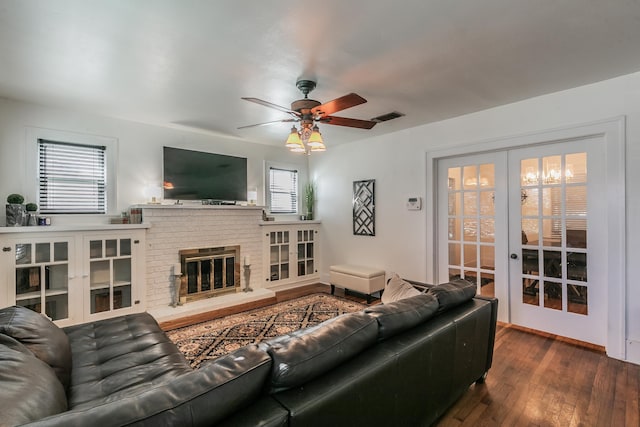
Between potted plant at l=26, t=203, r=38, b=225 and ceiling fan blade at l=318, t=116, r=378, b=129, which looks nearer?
ceiling fan blade at l=318, t=116, r=378, b=129

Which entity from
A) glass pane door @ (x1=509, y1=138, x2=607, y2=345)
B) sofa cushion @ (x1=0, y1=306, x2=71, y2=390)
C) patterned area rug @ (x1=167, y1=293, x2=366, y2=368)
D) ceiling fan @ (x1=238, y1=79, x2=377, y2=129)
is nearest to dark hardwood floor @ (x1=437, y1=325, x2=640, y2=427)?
glass pane door @ (x1=509, y1=138, x2=607, y2=345)

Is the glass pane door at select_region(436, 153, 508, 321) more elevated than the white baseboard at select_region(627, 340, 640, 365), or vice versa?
the glass pane door at select_region(436, 153, 508, 321)

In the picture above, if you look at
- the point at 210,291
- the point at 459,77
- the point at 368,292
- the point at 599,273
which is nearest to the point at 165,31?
the point at 459,77

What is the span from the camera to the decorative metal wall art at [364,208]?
482 centimetres

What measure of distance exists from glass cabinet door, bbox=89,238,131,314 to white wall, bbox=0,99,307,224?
47cm

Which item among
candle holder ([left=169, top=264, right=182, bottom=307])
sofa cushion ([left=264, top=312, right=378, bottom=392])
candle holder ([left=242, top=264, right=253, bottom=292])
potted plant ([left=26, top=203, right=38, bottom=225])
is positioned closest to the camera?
sofa cushion ([left=264, top=312, right=378, bottom=392])

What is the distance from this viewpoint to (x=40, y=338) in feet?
5.26

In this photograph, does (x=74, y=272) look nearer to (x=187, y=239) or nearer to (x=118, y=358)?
(x=187, y=239)

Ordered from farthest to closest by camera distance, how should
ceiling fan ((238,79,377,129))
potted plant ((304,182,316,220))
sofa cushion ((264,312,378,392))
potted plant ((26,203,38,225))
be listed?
1. potted plant ((304,182,316,220))
2. potted plant ((26,203,38,225))
3. ceiling fan ((238,79,377,129))
4. sofa cushion ((264,312,378,392))

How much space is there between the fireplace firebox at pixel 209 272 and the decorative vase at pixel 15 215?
1.60 meters

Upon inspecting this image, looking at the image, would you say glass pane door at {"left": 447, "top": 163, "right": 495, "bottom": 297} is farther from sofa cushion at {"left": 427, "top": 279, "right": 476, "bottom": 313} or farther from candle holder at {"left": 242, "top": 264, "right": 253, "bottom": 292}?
candle holder at {"left": 242, "top": 264, "right": 253, "bottom": 292}

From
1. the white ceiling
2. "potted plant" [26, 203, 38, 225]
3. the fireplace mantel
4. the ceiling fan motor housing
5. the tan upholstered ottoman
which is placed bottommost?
the tan upholstered ottoman

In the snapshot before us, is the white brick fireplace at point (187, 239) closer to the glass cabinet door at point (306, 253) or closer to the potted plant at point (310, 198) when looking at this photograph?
the glass cabinet door at point (306, 253)

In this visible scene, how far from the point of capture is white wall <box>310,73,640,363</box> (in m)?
2.68
